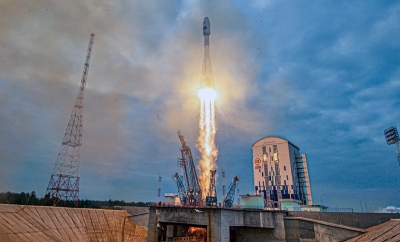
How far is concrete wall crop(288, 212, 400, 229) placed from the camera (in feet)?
114

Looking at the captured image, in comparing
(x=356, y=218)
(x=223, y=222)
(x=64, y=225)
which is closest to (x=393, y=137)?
(x=356, y=218)

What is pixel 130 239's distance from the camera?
47562mm

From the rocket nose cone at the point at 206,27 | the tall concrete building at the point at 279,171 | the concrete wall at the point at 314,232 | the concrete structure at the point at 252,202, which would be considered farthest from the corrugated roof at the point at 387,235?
the rocket nose cone at the point at 206,27

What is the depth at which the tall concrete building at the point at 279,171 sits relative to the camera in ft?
241

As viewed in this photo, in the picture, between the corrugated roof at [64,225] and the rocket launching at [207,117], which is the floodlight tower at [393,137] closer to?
the rocket launching at [207,117]

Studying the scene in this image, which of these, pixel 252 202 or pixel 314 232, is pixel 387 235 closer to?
pixel 314 232

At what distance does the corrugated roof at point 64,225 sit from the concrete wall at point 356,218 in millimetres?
36993

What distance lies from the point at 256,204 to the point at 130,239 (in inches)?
1082

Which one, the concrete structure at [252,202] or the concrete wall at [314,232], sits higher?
the concrete structure at [252,202]

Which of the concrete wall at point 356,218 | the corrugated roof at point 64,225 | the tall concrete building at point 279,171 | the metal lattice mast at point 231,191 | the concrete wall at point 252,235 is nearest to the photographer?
the corrugated roof at point 64,225

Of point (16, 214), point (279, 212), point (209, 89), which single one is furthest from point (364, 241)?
point (16, 214)

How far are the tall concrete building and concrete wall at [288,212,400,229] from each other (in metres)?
34.3

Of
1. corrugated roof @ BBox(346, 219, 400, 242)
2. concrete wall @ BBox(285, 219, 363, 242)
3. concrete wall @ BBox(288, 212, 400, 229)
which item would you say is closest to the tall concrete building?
concrete wall @ BBox(288, 212, 400, 229)

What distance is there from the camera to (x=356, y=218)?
3622 centimetres
